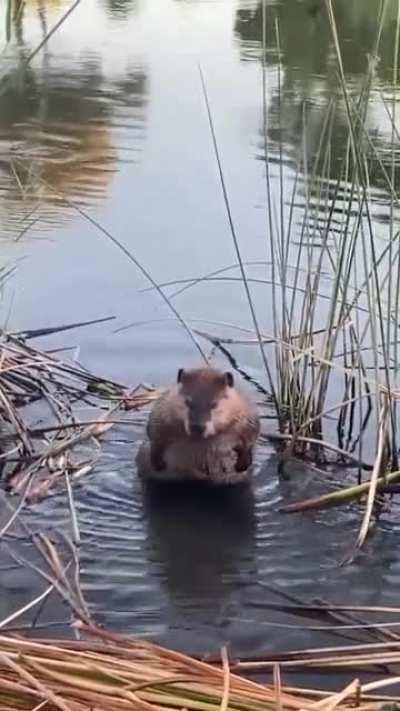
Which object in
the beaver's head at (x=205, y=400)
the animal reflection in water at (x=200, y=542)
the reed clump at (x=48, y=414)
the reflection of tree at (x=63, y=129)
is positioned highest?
the reflection of tree at (x=63, y=129)

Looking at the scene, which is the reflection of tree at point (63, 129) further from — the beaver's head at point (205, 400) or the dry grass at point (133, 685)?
the dry grass at point (133, 685)

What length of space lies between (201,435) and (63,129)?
5662mm

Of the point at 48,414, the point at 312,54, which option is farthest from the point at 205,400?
the point at 312,54

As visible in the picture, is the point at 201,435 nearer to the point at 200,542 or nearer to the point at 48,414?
the point at 200,542

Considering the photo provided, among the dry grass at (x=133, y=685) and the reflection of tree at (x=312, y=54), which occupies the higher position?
the reflection of tree at (x=312, y=54)

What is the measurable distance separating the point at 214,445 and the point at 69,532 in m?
0.83

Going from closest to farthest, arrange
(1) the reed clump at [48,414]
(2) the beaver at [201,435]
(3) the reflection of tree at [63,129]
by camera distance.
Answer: (1) the reed clump at [48,414]
(2) the beaver at [201,435]
(3) the reflection of tree at [63,129]

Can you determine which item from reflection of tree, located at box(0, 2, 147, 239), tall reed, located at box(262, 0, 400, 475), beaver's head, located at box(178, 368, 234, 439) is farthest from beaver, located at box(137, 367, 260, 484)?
reflection of tree, located at box(0, 2, 147, 239)

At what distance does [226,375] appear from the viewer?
4781mm

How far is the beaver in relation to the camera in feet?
15.4

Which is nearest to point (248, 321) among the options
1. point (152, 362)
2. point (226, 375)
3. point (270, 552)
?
point (152, 362)

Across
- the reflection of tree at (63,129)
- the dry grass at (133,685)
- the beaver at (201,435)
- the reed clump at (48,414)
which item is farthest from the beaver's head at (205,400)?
the reflection of tree at (63,129)

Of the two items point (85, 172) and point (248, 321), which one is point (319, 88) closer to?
point (85, 172)

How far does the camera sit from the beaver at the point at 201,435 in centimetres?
469
